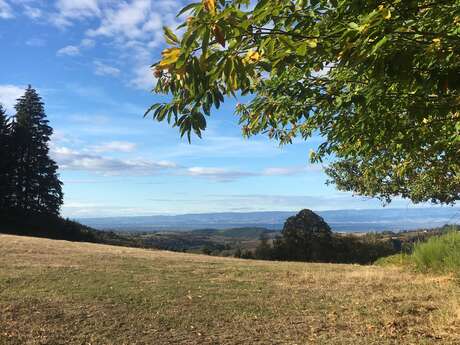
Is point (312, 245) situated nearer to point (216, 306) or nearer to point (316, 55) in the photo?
point (216, 306)

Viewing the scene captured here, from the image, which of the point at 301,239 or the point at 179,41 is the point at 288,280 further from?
the point at 301,239

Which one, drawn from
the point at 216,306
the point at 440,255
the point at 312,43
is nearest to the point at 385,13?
the point at 312,43

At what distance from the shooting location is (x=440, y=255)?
12562mm

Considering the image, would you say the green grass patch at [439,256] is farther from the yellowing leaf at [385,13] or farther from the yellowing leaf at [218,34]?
the yellowing leaf at [218,34]

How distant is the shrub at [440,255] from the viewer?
38.5 feet

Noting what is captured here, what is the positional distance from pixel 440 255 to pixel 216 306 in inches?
260

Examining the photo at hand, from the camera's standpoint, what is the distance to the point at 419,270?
12945mm

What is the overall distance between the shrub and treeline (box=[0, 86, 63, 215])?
3320 centimetres

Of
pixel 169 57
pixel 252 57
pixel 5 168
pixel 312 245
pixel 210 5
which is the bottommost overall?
pixel 312 245

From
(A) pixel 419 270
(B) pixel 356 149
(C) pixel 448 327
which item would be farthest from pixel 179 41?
(A) pixel 419 270

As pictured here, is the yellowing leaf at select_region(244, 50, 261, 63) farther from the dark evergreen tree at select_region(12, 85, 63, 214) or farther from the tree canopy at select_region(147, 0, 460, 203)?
the dark evergreen tree at select_region(12, 85, 63, 214)

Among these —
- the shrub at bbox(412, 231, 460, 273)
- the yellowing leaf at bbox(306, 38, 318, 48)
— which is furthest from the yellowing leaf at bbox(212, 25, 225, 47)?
the shrub at bbox(412, 231, 460, 273)

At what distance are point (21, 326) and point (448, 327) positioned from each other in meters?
5.47

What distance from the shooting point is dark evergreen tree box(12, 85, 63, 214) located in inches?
1615
